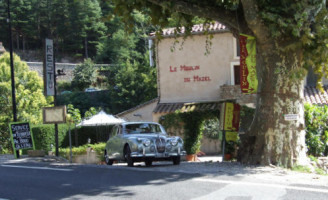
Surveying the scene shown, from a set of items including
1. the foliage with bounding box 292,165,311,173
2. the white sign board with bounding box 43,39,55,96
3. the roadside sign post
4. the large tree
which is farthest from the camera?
the white sign board with bounding box 43,39,55,96

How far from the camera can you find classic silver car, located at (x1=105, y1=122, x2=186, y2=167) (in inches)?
522

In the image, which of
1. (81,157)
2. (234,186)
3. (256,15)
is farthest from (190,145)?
(234,186)

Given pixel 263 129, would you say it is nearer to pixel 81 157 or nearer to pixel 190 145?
pixel 190 145

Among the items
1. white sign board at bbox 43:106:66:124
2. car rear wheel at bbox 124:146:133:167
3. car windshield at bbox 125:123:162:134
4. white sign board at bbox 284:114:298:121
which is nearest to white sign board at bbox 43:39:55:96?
white sign board at bbox 43:106:66:124

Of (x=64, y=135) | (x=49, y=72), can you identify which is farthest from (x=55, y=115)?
(x=64, y=135)

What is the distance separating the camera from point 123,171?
11000mm

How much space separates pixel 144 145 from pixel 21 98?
21771mm

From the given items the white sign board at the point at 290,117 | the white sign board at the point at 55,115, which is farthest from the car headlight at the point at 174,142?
the white sign board at the point at 55,115

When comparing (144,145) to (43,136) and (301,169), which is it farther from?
(43,136)

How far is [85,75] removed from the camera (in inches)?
2149

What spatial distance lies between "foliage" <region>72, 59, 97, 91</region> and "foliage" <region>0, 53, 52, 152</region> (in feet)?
52.0

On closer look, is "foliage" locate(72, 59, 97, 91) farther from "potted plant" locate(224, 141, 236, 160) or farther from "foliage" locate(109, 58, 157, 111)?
"potted plant" locate(224, 141, 236, 160)

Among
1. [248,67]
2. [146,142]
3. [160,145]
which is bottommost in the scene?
[160,145]

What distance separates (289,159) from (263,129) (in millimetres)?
1049
